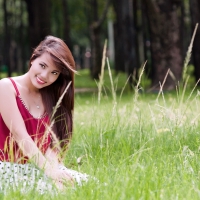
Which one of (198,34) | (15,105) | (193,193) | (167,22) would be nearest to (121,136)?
(15,105)

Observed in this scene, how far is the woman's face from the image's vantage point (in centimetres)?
359

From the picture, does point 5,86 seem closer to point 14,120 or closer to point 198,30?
point 14,120

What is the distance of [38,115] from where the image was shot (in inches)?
145

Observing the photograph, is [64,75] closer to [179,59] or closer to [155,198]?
[155,198]

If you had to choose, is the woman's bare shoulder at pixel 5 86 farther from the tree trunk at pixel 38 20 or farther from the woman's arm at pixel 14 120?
the tree trunk at pixel 38 20

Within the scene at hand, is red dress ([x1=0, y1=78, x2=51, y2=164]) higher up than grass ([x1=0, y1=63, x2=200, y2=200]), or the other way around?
red dress ([x1=0, y1=78, x2=51, y2=164])

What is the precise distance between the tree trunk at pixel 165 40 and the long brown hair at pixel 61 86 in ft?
33.8

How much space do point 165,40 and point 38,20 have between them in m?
4.35

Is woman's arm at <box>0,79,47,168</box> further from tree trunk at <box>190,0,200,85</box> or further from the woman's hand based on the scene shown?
tree trunk at <box>190,0,200,85</box>

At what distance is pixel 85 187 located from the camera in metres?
2.99

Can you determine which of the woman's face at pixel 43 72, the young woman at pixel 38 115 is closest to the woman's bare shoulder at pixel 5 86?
the young woman at pixel 38 115

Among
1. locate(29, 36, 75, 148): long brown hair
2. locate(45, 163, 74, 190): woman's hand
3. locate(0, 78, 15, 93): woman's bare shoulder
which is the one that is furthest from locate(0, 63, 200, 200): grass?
locate(0, 78, 15, 93): woman's bare shoulder

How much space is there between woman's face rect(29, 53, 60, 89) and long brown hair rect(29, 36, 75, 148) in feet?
0.10

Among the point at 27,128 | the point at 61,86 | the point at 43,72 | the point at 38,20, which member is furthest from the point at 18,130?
the point at 38,20
